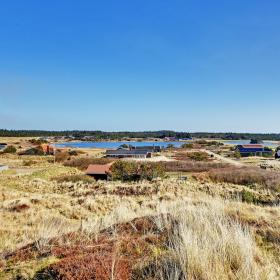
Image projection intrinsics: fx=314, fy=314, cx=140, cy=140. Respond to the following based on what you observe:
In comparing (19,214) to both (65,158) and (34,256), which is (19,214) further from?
(65,158)

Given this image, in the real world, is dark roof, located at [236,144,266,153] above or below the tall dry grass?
below

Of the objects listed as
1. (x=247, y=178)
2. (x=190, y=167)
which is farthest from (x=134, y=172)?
(x=190, y=167)

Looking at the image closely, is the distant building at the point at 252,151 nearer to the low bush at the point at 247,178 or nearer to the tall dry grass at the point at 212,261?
the low bush at the point at 247,178

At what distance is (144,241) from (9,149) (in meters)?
90.8

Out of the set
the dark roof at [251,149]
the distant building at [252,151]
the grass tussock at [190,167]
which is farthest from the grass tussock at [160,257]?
the dark roof at [251,149]

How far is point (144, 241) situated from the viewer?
6750 mm

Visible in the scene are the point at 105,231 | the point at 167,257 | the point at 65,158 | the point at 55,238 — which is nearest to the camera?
the point at 167,257

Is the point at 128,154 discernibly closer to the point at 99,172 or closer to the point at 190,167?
the point at 190,167

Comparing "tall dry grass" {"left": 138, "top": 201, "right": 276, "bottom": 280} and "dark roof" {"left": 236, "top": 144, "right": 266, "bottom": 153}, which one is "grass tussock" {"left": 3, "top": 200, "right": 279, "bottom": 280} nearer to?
"tall dry grass" {"left": 138, "top": 201, "right": 276, "bottom": 280}

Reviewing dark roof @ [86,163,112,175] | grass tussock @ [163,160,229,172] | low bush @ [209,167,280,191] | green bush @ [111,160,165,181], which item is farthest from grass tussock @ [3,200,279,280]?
grass tussock @ [163,160,229,172]

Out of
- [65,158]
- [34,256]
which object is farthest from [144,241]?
[65,158]

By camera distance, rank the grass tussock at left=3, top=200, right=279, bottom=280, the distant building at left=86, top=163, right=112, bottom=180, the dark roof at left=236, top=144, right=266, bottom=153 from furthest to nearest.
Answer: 1. the dark roof at left=236, top=144, right=266, bottom=153
2. the distant building at left=86, top=163, right=112, bottom=180
3. the grass tussock at left=3, top=200, right=279, bottom=280

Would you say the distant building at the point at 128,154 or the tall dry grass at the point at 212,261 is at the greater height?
the tall dry grass at the point at 212,261

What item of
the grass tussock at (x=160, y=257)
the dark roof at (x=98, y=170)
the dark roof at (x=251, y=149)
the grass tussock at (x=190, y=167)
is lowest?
the grass tussock at (x=190, y=167)
